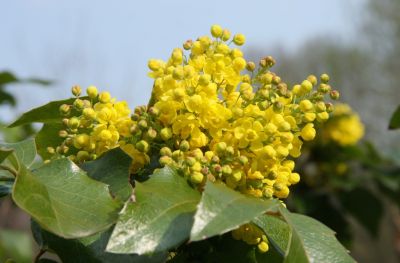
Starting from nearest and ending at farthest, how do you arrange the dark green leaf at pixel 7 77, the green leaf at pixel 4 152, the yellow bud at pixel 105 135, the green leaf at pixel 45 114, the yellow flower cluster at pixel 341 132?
the green leaf at pixel 4 152 → the yellow bud at pixel 105 135 → the green leaf at pixel 45 114 → the dark green leaf at pixel 7 77 → the yellow flower cluster at pixel 341 132

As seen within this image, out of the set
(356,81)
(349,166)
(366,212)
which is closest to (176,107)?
(366,212)

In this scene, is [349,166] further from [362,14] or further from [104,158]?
[362,14]

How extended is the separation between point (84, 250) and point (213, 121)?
0.24 m

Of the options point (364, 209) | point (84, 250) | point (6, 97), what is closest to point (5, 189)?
point (84, 250)

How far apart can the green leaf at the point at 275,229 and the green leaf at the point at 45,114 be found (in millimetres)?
359

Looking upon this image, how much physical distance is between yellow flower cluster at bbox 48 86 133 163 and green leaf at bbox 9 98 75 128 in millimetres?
65

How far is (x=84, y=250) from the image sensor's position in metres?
0.83

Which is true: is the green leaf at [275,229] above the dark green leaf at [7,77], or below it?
above

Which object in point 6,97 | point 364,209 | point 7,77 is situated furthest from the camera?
point 364,209

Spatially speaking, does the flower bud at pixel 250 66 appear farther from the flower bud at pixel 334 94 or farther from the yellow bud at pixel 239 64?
the flower bud at pixel 334 94

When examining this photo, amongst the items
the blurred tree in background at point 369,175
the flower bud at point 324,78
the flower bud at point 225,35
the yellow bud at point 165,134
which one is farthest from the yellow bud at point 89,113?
the blurred tree in background at point 369,175

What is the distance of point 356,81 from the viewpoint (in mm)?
21016

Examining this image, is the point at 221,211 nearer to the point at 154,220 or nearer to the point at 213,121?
the point at 154,220

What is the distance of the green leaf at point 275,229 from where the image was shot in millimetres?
778
